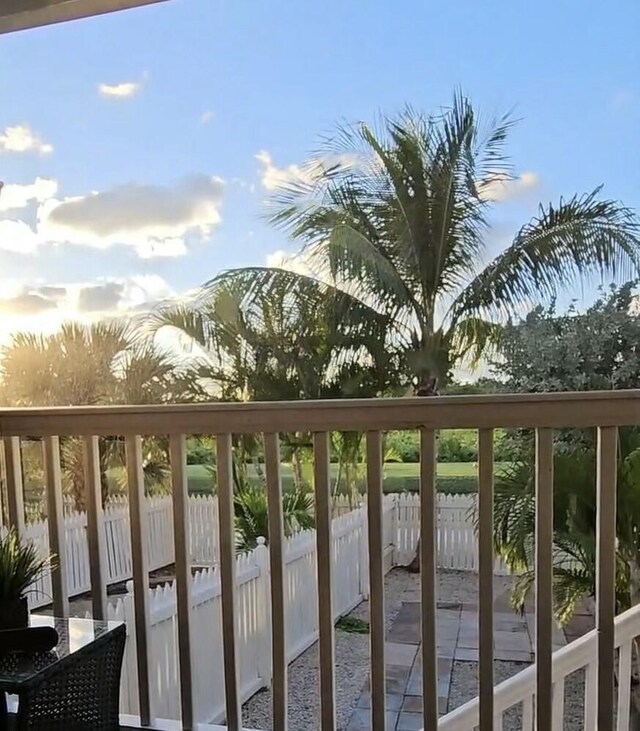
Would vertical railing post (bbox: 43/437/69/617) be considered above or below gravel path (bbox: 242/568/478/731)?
above

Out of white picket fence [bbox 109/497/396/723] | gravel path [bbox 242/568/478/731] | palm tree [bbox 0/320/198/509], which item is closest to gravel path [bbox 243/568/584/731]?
gravel path [bbox 242/568/478/731]

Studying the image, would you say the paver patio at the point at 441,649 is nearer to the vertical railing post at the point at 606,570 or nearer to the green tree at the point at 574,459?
the green tree at the point at 574,459

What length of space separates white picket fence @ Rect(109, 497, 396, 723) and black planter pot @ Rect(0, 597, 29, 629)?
1405mm

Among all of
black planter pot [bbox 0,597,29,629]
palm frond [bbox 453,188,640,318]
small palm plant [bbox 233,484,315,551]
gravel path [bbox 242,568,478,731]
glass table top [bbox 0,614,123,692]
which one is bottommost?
gravel path [bbox 242,568,478,731]

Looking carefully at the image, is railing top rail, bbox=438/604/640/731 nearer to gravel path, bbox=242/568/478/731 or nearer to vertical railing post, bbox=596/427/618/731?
vertical railing post, bbox=596/427/618/731

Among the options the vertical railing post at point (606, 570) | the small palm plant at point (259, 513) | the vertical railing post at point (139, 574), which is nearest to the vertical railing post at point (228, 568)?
the vertical railing post at point (139, 574)

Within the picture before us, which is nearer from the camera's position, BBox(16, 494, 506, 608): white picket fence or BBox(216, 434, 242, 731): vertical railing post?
BBox(216, 434, 242, 731): vertical railing post

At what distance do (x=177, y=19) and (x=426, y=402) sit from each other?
2.99 metres

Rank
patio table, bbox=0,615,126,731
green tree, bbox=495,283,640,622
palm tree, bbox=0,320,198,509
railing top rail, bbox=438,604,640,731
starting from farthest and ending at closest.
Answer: green tree, bbox=495,283,640,622, palm tree, bbox=0,320,198,509, railing top rail, bbox=438,604,640,731, patio table, bbox=0,615,126,731

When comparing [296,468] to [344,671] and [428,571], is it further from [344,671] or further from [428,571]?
[428,571]

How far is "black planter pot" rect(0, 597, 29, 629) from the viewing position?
4.58 ft

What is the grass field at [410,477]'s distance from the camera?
3.48 meters

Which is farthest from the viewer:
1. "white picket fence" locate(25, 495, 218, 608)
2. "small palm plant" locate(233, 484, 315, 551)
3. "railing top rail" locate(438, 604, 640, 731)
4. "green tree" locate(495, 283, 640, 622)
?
"small palm plant" locate(233, 484, 315, 551)

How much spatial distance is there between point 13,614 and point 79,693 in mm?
231
